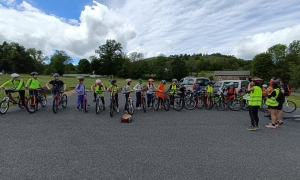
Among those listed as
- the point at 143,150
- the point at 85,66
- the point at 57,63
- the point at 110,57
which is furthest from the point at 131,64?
the point at 143,150

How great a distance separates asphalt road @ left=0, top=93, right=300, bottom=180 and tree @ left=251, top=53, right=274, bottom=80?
2098 inches

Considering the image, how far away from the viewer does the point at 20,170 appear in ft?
9.91

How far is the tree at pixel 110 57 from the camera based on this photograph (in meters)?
67.6

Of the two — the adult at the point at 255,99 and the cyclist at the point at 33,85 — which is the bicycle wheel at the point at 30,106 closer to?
the cyclist at the point at 33,85

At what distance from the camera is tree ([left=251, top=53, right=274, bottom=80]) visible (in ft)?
165

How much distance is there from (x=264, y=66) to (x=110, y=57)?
5629 cm

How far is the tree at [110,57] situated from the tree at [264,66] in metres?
47.7

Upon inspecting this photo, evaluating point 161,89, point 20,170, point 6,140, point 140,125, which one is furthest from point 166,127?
point 6,140

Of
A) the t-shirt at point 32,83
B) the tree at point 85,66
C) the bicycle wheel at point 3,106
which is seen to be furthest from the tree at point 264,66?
the tree at point 85,66

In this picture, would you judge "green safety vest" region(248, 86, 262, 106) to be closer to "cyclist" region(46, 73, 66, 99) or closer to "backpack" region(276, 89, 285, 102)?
"backpack" region(276, 89, 285, 102)

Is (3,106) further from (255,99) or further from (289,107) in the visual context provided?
(289,107)

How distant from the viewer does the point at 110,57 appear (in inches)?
2778

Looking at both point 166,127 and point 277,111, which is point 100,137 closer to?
point 166,127

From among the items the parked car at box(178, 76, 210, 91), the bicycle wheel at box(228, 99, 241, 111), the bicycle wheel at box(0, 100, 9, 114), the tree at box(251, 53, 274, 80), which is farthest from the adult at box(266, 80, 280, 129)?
the tree at box(251, 53, 274, 80)
